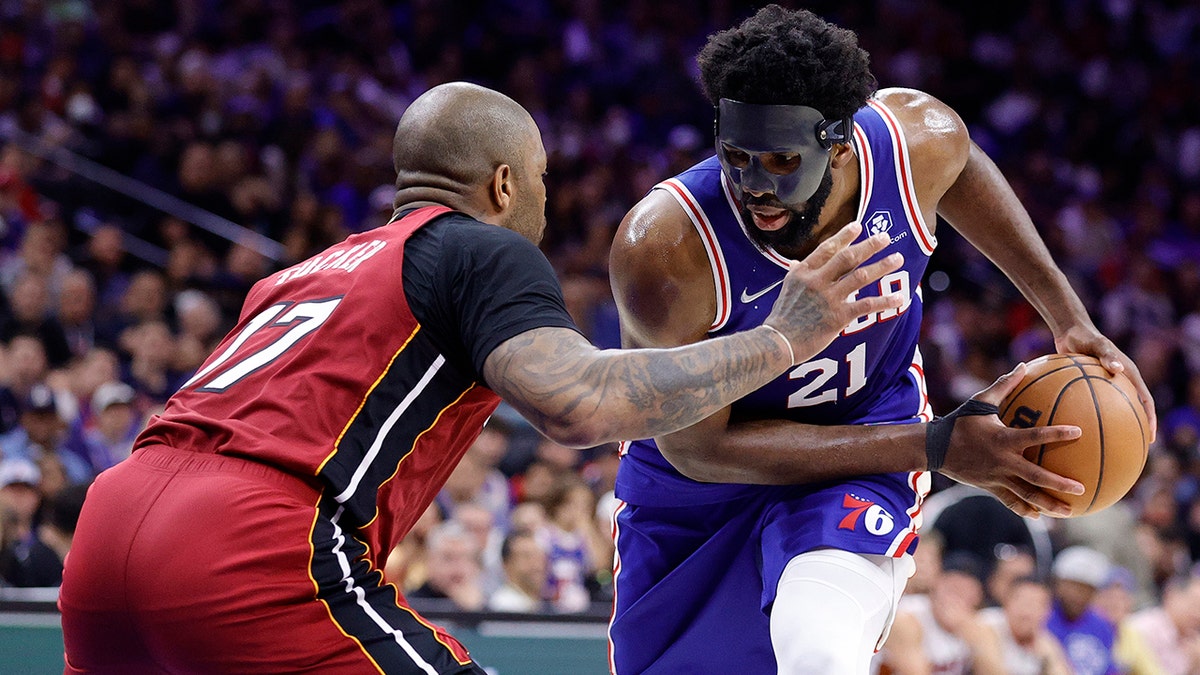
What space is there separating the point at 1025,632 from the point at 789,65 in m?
4.41

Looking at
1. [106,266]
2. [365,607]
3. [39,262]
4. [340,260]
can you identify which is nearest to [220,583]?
[365,607]

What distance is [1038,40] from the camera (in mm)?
13453

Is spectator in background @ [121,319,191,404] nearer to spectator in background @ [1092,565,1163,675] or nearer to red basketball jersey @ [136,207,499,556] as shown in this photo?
spectator in background @ [1092,565,1163,675]

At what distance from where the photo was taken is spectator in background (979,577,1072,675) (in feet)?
22.2

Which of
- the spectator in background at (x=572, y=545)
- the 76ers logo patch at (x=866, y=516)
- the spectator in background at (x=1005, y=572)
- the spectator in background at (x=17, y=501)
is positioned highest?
the 76ers logo patch at (x=866, y=516)

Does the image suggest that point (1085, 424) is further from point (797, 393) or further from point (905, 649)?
point (905, 649)

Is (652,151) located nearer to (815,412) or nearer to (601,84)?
(601,84)

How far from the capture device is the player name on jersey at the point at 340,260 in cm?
272

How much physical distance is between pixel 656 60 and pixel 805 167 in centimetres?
1011

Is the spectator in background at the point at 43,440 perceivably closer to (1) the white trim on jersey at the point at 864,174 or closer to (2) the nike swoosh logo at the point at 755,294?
(2) the nike swoosh logo at the point at 755,294

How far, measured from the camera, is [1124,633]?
285 inches

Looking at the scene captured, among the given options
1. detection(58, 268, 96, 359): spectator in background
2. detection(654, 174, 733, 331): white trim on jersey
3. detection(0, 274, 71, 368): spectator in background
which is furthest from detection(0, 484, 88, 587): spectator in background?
detection(654, 174, 733, 331): white trim on jersey

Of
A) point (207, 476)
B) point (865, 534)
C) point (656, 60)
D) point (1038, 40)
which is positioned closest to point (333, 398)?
point (207, 476)

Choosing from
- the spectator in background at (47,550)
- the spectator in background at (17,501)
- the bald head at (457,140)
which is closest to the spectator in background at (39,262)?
the spectator in background at (17,501)
